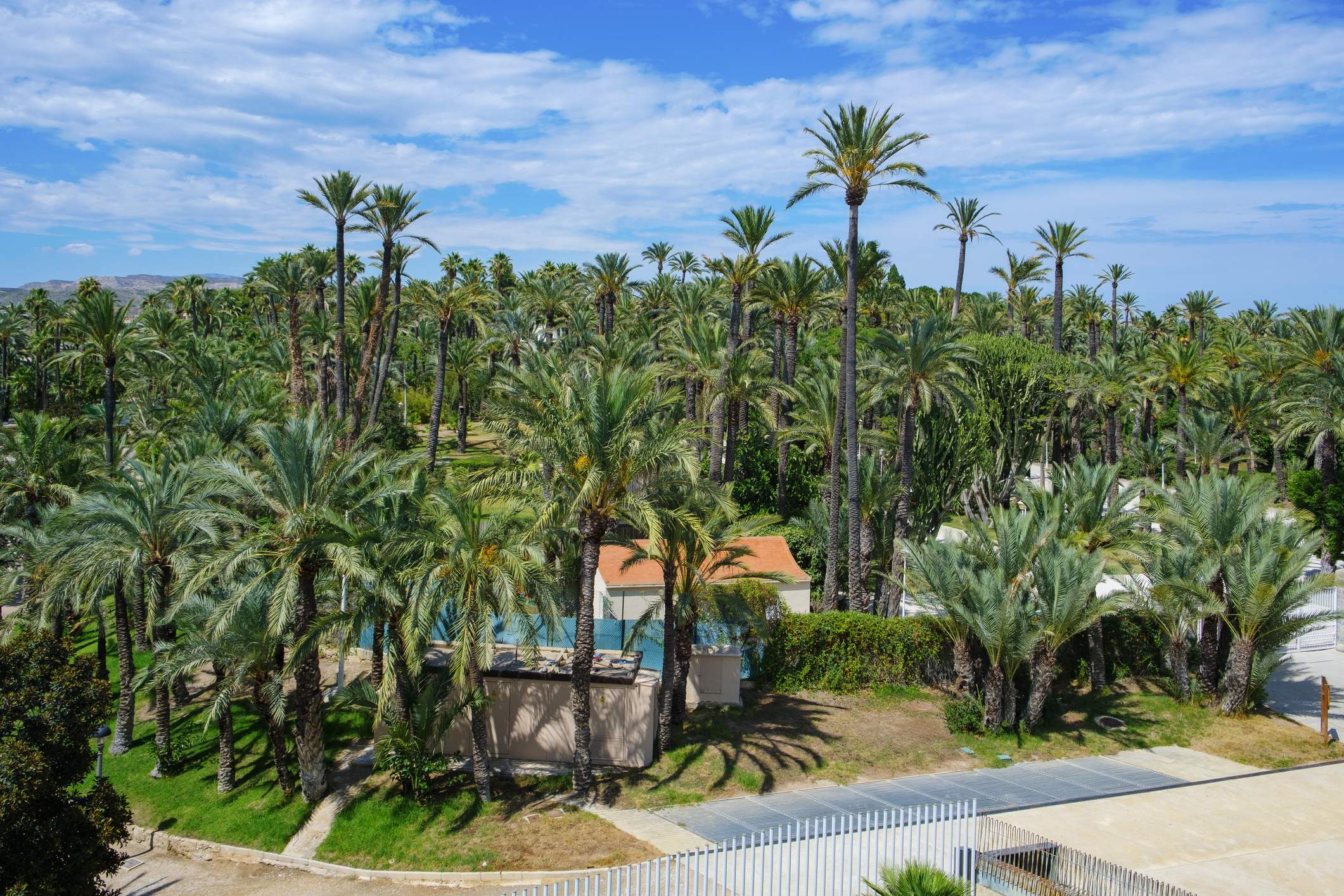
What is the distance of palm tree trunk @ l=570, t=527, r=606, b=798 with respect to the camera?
18812mm

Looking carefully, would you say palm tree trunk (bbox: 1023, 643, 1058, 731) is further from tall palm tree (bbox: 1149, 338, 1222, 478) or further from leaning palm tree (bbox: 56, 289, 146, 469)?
leaning palm tree (bbox: 56, 289, 146, 469)

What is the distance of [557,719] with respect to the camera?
20.5 metres

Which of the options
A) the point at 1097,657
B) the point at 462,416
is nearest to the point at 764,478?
the point at 1097,657

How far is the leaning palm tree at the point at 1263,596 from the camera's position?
23.2 meters

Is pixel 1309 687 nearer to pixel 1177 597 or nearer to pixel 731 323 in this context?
pixel 1177 597

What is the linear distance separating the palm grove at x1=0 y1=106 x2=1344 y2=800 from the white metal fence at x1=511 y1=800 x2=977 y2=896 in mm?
5413

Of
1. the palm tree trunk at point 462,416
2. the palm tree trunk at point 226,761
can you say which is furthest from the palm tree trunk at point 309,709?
the palm tree trunk at point 462,416

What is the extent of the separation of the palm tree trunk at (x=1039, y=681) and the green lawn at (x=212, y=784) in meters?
15.9

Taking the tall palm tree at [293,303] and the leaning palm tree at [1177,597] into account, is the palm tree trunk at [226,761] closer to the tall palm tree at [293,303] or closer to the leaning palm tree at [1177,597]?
the tall palm tree at [293,303]

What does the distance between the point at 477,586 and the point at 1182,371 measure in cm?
3828

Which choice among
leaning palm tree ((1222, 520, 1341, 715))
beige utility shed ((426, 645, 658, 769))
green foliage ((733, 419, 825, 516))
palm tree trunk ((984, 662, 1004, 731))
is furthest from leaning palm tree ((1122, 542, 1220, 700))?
green foliage ((733, 419, 825, 516))

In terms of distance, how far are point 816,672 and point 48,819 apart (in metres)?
17.8

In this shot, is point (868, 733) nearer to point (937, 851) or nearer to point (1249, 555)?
point (937, 851)

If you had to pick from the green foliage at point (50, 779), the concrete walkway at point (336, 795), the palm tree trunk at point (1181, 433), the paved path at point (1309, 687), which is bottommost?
the concrete walkway at point (336, 795)
